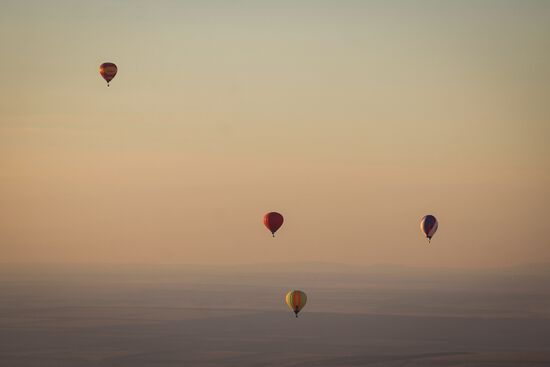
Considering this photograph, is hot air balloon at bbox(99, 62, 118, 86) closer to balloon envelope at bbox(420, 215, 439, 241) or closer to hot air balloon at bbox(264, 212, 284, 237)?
hot air balloon at bbox(264, 212, 284, 237)

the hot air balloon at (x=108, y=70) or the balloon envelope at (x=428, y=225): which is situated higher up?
the hot air balloon at (x=108, y=70)

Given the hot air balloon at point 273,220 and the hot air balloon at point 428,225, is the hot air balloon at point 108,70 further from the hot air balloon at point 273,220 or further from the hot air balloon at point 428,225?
the hot air balloon at point 428,225

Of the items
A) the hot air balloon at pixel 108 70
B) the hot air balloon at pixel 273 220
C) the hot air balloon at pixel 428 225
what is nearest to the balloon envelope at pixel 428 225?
the hot air balloon at pixel 428 225

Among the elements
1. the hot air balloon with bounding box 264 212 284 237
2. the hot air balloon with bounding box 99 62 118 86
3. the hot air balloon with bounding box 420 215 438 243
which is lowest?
the hot air balloon with bounding box 264 212 284 237

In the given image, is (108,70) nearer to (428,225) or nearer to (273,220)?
(273,220)

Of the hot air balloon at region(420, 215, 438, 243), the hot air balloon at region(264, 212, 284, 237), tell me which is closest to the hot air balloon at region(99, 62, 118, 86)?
the hot air balloon at region(264, 212, 284, 237)

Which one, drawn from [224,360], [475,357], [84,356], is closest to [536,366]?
[475,357]
